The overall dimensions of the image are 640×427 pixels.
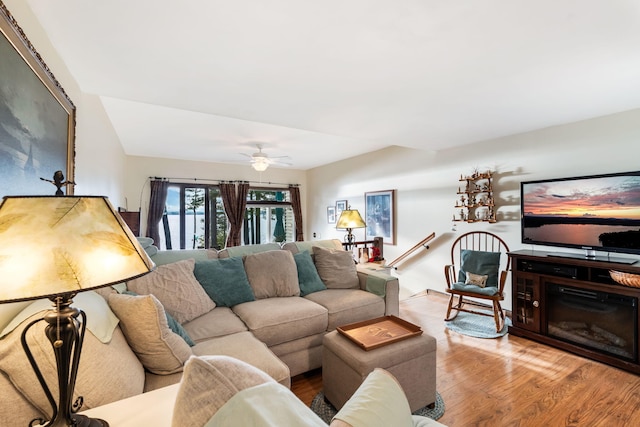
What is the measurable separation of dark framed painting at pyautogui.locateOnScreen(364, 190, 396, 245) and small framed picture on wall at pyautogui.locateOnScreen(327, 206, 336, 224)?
41.4 inches

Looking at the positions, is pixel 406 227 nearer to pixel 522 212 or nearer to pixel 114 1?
pixel 522 212

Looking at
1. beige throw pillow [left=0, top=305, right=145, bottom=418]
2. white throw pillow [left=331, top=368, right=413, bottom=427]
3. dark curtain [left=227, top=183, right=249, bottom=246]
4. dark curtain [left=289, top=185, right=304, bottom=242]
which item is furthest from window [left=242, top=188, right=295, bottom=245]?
white throw pillow [left=331, top=368, right=413, bottom=427]

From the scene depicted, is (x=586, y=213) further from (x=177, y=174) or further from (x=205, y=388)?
(x=177, y=174)

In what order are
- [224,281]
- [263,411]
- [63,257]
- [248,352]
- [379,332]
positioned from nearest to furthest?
[263,411] < [63,257] < [248,352] < [379,332] < [224,281]

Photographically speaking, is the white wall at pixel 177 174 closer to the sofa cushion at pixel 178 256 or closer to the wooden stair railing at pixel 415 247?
the sofa cushion at pixel 178 256

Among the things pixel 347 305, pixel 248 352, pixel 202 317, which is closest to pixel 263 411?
pixel 248 352

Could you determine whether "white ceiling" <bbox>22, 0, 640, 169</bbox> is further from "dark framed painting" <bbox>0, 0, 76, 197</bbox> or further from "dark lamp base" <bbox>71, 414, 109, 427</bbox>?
"dark lamp base" <bbox>71, 414, 109, 427</bbox>

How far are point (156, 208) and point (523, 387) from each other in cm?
618

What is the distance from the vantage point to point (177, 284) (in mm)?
2193

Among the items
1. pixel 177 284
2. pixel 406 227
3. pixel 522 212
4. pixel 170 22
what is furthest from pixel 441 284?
pixel 170 22

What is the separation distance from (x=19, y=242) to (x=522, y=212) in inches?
161

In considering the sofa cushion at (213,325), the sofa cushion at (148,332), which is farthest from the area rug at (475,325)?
the sofa cushion at (148,332)

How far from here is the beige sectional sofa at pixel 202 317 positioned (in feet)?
3.15

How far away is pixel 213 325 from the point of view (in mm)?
2055
